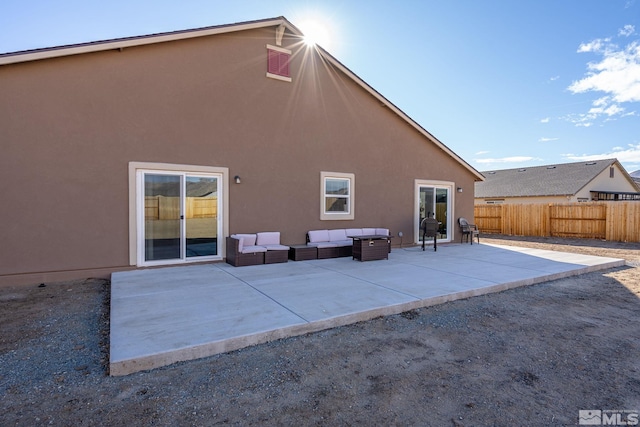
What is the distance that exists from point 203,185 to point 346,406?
6380 millimetres

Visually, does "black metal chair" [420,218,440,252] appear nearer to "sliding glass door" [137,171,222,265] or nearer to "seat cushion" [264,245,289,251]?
"seat cushion" [264,245,289,251]

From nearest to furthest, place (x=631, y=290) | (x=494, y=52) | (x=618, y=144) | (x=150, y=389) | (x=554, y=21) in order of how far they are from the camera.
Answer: (x=150, y=389) < (x=631, y=290) < (x=554, y=21) < (x=494, y=52) < (x=618, y=144)

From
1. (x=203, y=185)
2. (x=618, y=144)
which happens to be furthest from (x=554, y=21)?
(x=618, y=144)

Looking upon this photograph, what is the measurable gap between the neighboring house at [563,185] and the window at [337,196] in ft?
61.5

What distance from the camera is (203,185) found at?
301 inches

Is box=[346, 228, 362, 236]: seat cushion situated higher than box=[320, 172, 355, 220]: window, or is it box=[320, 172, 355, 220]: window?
box=[320, 172, 355, 220]: window

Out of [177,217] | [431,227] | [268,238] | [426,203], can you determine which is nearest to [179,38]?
[177,217]

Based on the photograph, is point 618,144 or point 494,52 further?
point 618,144

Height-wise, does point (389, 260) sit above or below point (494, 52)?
below

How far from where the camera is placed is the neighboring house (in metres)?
21.6

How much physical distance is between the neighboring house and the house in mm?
17727

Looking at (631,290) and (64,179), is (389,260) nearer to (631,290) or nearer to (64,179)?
(631,290)

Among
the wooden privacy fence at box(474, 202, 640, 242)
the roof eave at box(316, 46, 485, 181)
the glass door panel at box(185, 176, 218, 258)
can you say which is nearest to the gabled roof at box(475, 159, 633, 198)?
the wooden privacy fence at box(474, 202, 640, 242)

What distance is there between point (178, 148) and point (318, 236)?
14.1ft
